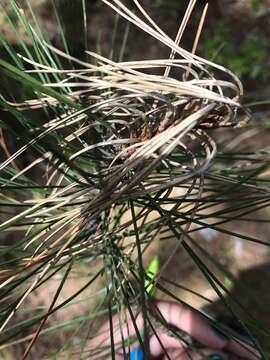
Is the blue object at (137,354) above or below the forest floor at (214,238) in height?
below

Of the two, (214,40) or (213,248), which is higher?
(214,40)

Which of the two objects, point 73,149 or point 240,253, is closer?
point 73,149

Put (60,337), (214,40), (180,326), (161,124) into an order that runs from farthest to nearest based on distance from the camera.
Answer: (214,40), (60,337), (180,326), (161,124)

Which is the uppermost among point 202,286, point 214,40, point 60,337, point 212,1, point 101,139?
point 212,1

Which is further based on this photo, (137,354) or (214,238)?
(214,238)

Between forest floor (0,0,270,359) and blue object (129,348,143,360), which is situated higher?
forest floor (0,0,270,359)

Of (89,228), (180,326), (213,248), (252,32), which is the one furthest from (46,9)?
(89,228)

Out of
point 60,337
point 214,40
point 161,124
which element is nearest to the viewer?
point 161,124

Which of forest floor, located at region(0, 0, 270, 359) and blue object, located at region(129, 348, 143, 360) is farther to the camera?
forest floor, located at region(0, 0, 270, 359)

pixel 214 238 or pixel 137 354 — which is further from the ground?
pixel 214 238

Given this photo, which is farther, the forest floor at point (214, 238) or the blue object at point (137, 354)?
the forest floor at point (214, 238)

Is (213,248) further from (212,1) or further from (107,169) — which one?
(107,169)
